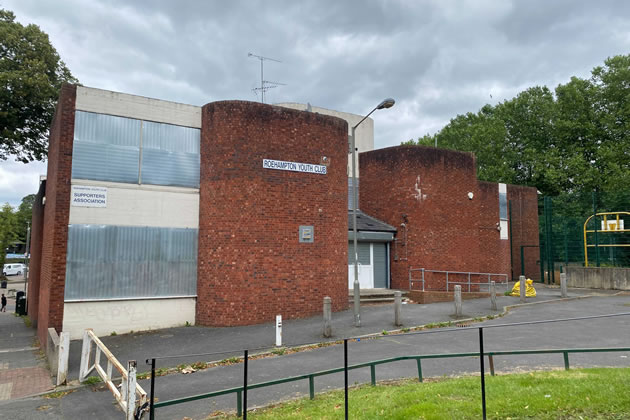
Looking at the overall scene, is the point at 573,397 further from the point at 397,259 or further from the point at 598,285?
the point at 598,285

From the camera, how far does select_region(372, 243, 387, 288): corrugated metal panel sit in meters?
20.3

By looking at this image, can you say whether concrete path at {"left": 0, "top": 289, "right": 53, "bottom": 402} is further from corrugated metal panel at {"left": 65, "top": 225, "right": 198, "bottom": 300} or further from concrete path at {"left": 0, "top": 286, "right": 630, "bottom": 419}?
corrugated metal panel at {"left": 65, "top": 225, "right": 198, "bottom": 300}

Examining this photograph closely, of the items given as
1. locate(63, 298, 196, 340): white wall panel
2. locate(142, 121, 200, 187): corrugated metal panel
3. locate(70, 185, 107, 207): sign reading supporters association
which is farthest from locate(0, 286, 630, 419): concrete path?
locate(142, 121, 200, 187): corrugated metal panel

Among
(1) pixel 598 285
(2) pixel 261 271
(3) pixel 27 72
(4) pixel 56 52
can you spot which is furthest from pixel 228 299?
(1) pixel 598 285

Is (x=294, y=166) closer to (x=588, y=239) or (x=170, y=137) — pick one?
(x=170, y=137)

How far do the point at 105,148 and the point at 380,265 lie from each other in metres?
12.8

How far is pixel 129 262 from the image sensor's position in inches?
520

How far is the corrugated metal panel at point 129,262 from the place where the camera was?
1246 centimetres

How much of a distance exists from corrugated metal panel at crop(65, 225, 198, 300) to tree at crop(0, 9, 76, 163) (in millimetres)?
7937

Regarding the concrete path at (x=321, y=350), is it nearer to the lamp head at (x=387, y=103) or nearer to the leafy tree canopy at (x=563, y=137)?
the lamp head at (x=387, y=103)

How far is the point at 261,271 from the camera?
14.0 metres

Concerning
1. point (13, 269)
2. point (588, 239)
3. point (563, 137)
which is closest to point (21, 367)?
point (588, 239)

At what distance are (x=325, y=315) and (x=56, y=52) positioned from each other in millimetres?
17080

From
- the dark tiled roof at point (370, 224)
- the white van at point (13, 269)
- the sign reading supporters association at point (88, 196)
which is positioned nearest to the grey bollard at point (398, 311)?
the dark tiled roof at point (370, 224)
